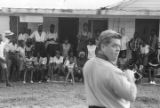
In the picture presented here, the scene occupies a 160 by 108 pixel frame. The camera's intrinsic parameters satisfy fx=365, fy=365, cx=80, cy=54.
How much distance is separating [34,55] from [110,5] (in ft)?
10.3

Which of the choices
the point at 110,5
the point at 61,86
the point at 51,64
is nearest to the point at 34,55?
the point at 51,64

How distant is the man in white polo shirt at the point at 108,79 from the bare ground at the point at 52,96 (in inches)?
224

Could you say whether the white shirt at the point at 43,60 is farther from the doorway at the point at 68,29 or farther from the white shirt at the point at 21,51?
the doorway at the point at 68,29

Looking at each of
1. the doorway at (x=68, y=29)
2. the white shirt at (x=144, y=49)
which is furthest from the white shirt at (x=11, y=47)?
the white shirt at (x=144, y=49)

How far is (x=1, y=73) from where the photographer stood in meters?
12.7

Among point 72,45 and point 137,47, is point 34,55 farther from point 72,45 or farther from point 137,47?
point 137,47

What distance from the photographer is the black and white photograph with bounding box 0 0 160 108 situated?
11031 mm

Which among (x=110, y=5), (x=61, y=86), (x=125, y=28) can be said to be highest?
(x=110, y=5)

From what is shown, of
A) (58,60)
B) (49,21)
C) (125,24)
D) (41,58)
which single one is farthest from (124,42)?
(49,21)

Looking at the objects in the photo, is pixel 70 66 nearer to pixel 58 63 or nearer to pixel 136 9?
pixel 58 63

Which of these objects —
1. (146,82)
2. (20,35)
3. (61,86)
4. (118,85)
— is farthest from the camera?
(20,35)

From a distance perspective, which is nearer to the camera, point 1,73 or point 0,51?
point 0,51

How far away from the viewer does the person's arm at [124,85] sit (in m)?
2.59

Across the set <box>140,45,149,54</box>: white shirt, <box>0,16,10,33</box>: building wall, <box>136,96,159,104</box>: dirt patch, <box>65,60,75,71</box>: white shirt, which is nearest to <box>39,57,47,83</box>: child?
<box>65,60,75,71</box>: white shirt
